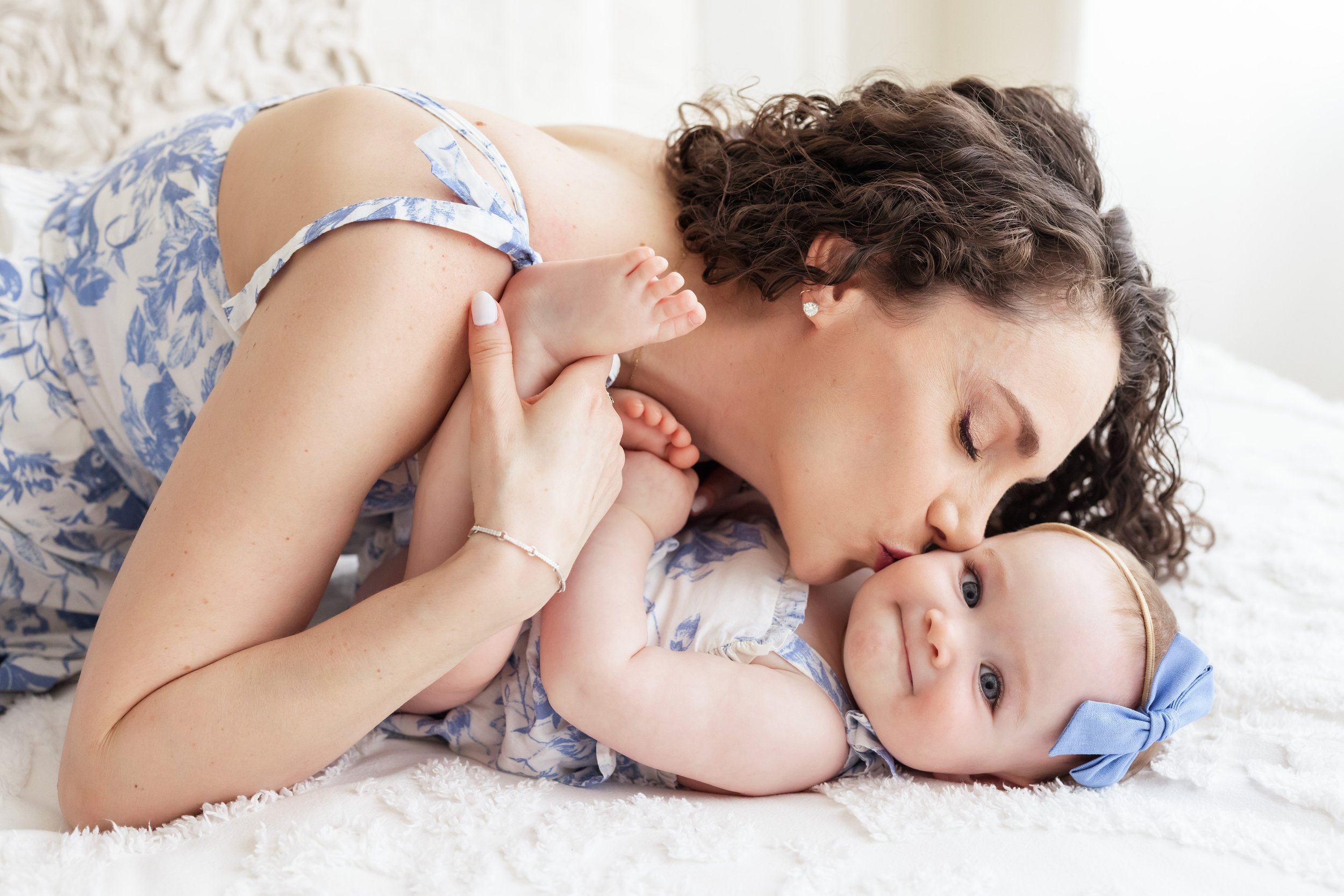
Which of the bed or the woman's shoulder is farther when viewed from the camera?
the woman's shoulder

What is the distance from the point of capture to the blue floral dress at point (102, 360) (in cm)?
129

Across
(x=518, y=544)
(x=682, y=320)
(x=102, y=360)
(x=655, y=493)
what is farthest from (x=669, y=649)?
(x=102, y=360)

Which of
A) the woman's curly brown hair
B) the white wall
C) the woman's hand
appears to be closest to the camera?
the woman's hand

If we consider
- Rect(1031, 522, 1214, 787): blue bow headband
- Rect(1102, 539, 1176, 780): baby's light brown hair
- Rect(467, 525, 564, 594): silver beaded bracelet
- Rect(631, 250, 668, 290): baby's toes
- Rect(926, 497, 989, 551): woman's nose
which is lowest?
Rect(1031, 522, 1214, 787): blue bow headband

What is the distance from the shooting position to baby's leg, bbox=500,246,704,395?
3.54 feet

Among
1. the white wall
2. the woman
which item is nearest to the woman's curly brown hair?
the woman

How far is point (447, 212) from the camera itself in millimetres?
1077

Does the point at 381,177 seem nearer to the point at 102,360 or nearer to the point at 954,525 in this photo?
the point at 102,360

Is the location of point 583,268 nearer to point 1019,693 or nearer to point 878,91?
point 878,91

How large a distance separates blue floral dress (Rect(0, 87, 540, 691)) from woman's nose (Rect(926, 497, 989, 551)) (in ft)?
2.01

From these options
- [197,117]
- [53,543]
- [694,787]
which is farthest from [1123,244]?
[53,543]

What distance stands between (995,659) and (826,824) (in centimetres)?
33

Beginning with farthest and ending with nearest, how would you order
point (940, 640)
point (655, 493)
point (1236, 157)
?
1. point (1236, 157)
2. point (655, 493)
3. point (940, 640)

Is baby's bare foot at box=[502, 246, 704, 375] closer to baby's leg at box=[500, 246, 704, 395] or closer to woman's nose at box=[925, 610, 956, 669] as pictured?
baby's leg at box=[500, 246, 704, 395]
